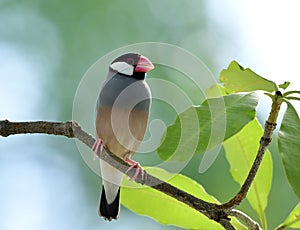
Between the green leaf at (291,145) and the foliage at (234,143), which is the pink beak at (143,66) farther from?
the green leaf at (291,145)

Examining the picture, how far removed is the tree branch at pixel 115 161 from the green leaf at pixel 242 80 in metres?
0.22

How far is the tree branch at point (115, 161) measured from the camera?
2.65 feet

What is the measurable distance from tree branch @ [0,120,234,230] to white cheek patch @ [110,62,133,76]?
22.3 inches

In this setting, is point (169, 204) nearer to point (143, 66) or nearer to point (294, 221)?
point (294, 221)

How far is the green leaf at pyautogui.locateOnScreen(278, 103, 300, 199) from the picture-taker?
0.85 metres

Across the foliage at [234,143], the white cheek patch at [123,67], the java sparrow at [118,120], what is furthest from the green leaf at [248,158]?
the white cheek patch at [123,67]

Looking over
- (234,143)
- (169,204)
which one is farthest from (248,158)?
(169,204)

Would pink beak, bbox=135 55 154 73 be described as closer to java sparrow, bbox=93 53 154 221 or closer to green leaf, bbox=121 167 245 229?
java sparrow, bbox=93 53 154 221

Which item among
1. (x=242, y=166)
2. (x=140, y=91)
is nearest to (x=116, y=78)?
(x=140, y=91)

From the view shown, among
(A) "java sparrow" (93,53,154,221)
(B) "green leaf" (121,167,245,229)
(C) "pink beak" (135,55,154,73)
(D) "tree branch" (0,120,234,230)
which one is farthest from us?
(C) "pink beak" (135,55,154,73)

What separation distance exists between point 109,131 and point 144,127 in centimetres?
8

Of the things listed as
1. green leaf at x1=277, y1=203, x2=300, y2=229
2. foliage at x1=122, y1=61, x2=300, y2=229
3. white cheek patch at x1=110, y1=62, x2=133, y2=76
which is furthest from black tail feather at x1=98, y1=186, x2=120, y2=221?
green leaf at x1=277, y1=203, x2=300, y2=229

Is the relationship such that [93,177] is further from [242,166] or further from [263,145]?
[263,145]

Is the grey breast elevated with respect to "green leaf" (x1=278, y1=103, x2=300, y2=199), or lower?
elevated
